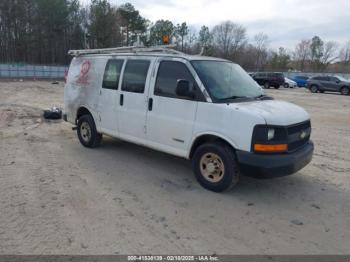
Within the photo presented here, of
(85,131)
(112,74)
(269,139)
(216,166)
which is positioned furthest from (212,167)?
(85,131)

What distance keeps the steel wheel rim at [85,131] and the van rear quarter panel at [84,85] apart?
14.7 inches

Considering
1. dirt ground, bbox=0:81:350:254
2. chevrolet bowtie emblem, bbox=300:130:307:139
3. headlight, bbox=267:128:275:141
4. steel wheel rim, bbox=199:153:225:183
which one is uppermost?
headlight, bbox=267:128:275:141

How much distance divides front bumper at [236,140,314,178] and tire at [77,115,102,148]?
3.57 metres

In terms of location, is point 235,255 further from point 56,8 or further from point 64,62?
point 64,62

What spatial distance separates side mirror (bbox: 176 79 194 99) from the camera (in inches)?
178

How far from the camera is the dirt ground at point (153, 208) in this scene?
3258mm

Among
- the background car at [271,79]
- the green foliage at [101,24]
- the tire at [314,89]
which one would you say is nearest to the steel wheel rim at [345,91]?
the tire at [314,89]

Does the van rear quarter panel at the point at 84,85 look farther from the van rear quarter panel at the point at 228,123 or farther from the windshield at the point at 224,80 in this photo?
the van rear quarter panel at the point at 228,123

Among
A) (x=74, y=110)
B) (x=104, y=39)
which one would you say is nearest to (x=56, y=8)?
(x=104, y=39)

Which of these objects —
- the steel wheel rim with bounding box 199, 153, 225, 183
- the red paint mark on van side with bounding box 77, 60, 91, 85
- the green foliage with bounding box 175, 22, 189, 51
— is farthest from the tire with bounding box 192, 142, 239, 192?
the green foliage with bounding box 175, 22, 189, 51

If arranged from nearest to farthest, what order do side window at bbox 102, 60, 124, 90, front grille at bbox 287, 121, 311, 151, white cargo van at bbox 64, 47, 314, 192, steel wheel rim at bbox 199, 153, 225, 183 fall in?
white cargo van at bbox 64, 47, 314, 192
front grille at bbox 287, 121, 311, 151
steel wheel rim at bbox 199, 153, 225, 183
side window at bbox 102, 60, 124, 90

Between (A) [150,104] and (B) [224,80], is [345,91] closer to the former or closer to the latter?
(B) [224,80]

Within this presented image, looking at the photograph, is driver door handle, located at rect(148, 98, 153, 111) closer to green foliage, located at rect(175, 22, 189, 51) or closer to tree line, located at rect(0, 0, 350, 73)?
tree line, located at rect(0, 0, 350, 73)

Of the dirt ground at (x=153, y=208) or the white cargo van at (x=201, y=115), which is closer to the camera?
the dirt ground at (x=153, y=208)
